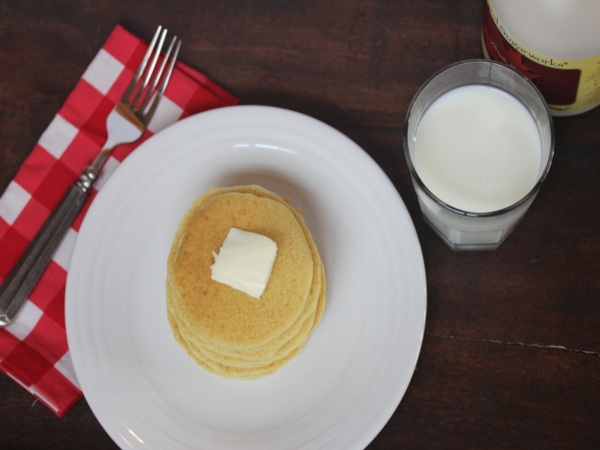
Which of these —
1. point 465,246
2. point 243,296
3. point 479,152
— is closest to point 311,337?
point 243,296

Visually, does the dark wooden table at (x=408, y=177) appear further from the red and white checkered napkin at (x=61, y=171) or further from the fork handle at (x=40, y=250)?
the fork handle at (x=40, y=250)

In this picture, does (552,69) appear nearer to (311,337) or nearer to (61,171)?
(311,337)

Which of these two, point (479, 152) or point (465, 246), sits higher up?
point (479, 152)

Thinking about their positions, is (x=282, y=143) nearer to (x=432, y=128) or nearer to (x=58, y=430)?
(x=432, y=128)

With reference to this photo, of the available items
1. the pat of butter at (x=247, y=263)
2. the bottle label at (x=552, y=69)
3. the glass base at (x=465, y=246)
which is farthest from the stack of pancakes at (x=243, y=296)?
the bottle label at (x=552, y=69)

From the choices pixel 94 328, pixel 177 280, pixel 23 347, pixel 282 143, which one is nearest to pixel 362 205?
pixel 282 143

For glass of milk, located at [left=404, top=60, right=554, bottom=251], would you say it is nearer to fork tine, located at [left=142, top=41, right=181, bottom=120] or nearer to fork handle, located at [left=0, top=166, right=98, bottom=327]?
fork tine, located at [left=142, top=41, right=181, bottom=120]

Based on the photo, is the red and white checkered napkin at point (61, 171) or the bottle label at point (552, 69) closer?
the bottle label at point (552, 69)
